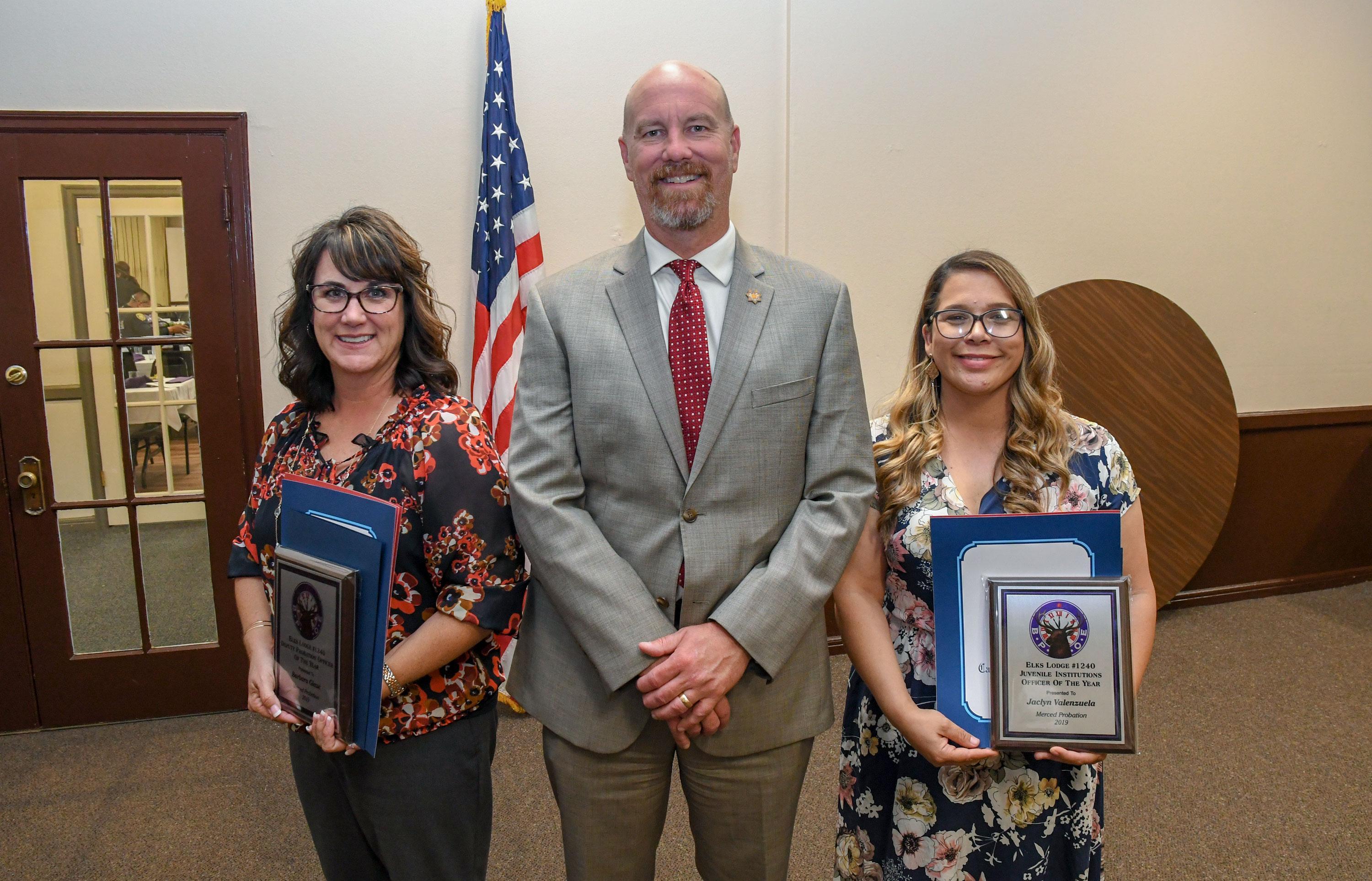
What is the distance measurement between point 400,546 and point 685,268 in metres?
0.62

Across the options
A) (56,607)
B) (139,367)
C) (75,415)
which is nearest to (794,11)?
(139,367)

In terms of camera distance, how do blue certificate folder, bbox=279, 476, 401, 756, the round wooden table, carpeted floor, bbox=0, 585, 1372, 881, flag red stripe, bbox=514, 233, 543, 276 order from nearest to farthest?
blue certificate folder, bbox=279, 476, 401, 756
carpeted floor, bbox=0, 585, 1372, 881
flag red stripe, bbox=514, 233, 543, 276
the round wooden table

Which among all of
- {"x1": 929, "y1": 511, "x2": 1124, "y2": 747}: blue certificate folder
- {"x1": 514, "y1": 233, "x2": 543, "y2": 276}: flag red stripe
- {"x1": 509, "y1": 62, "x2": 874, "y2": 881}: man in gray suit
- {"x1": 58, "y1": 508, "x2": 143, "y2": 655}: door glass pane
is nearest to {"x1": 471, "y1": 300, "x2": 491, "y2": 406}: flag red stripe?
{"x1": 514, "y1": 233, "x2": 543, "y2": 276}: flag red stripe

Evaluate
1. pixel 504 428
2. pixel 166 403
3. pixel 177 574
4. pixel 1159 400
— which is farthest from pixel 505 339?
pixel 1159 400

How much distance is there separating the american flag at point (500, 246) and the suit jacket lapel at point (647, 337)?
62.0 inches

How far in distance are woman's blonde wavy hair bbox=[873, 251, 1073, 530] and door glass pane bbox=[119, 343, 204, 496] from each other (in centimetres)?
254

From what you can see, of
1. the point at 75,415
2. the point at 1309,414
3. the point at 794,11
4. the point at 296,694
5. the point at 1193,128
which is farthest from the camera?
the point at 1309,414

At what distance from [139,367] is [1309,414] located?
490 cm

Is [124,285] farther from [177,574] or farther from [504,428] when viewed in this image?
[504,428]

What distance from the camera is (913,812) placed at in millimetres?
1395

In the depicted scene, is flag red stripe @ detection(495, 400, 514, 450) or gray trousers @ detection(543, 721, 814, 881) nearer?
gray trousers @ detection(543, 721, 814, 881)

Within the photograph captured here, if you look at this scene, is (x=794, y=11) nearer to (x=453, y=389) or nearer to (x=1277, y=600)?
(x=453, y=389)

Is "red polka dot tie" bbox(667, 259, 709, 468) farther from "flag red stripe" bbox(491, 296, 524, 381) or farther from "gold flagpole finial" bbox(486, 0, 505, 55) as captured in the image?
"gold flagpole finial" bbox(486, 0, 505, 55)

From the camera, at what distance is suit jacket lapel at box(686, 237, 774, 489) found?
133 cm
